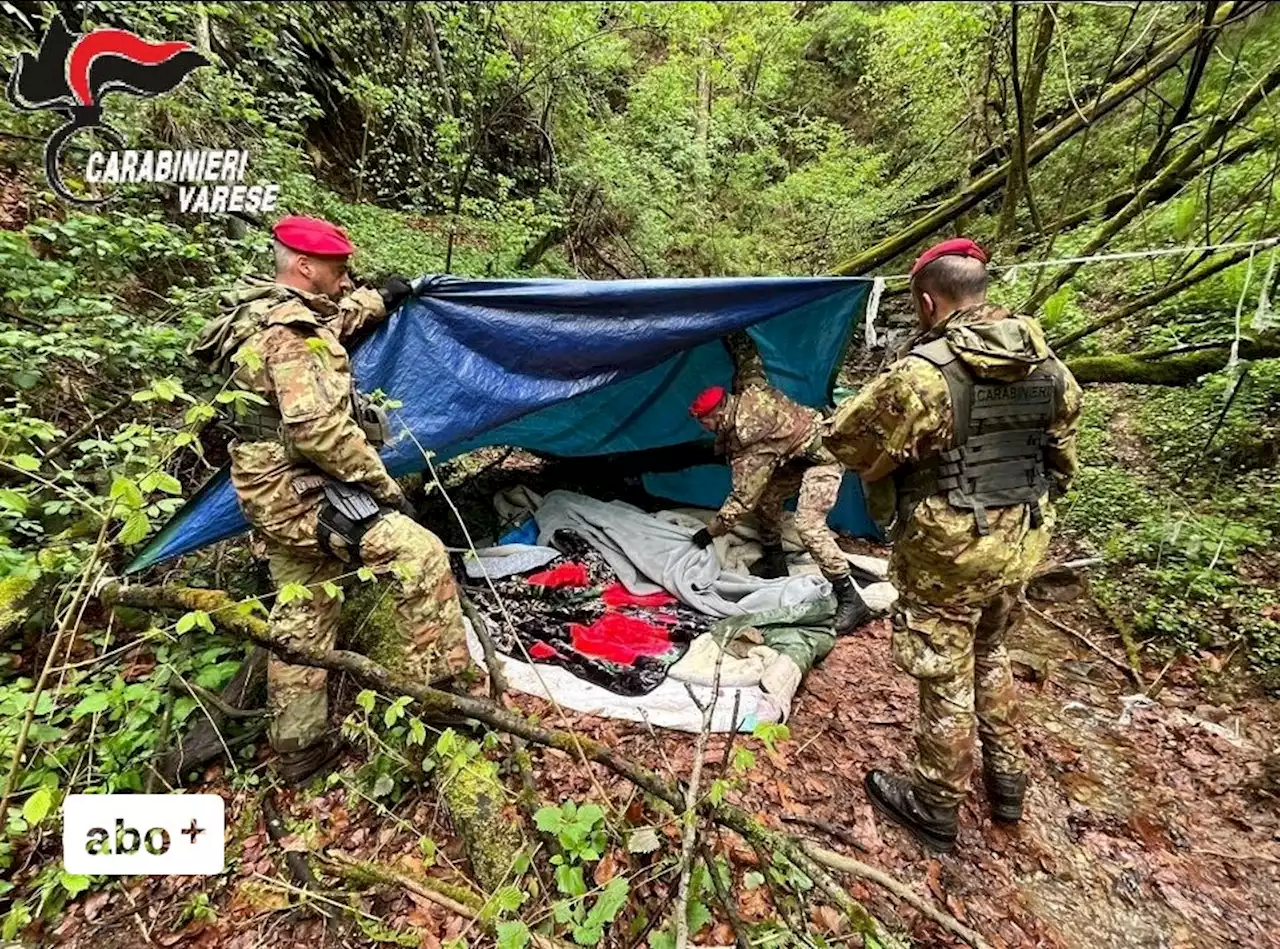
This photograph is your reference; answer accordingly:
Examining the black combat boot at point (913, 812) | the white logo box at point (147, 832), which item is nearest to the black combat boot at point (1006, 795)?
the black combat boot at point (913, 812)

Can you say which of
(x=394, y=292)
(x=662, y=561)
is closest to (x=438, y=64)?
(x=394, y=292)

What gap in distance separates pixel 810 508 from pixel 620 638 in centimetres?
136

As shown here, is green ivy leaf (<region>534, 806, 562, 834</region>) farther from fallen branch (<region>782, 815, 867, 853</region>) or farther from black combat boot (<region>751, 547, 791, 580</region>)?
black combat boot (<region>751, 547, 791, 580</region>)

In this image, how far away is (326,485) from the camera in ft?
7.44

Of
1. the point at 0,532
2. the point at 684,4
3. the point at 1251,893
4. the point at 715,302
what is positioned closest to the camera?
the point at 1251,893

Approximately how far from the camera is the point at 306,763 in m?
2.25

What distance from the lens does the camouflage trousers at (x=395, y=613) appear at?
87.8 inches

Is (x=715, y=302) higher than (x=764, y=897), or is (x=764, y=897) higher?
(x=715, y=302)

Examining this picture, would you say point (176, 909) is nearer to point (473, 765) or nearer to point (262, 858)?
point (262, 858)

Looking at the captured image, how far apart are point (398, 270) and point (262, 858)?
416cm

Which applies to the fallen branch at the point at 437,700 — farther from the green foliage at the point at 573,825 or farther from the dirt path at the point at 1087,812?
the dirt path at the point at 1087,812

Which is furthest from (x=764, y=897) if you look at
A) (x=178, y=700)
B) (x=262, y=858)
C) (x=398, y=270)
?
(x=398, y=270)

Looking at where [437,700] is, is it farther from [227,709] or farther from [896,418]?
[896,418]

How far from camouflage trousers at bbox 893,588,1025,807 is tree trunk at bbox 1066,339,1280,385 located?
2.15m
